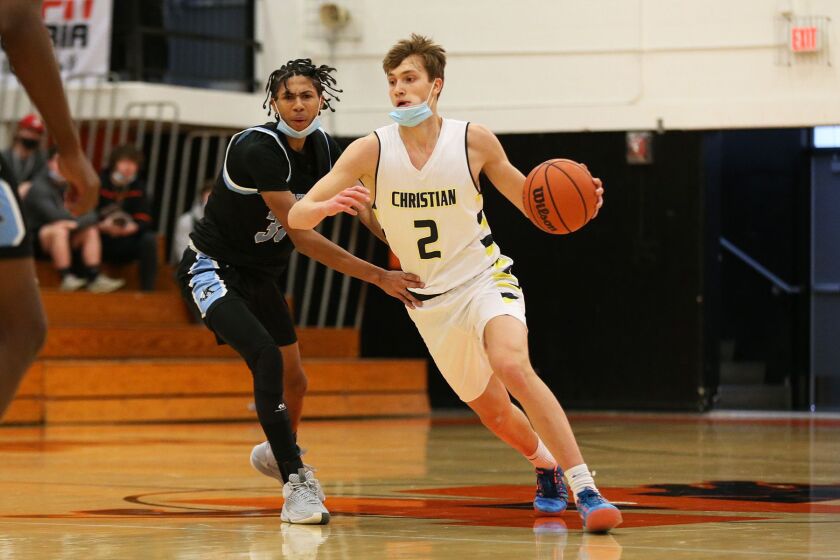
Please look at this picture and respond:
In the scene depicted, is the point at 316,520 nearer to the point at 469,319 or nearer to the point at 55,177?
the point at 469,319

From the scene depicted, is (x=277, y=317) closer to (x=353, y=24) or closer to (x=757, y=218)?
(x=353, y=24)

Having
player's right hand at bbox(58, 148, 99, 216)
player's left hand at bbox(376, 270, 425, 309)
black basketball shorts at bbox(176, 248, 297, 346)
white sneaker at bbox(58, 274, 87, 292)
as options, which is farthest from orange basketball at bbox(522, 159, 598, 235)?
white sneaker at bbox(58, 274, 87, 292)

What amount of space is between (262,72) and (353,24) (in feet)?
3.71

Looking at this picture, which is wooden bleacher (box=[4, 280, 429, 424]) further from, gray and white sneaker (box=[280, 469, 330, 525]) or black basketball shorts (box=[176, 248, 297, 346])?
gray and white sneaker (box=[280, 469, 330, 525])

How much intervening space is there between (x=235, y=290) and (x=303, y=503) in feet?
3.35

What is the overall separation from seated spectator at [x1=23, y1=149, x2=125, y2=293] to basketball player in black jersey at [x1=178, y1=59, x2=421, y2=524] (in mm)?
6864

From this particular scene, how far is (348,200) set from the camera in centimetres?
474

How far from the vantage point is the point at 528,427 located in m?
5.29

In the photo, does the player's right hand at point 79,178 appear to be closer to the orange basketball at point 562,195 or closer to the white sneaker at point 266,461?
the orange basketball at point 562,195

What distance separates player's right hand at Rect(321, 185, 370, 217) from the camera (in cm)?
474

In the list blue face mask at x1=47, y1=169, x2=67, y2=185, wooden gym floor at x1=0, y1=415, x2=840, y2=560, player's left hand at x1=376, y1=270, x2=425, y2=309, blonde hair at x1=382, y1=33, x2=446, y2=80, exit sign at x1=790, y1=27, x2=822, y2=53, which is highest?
exit sign at x1=790, y1=27, x2=822, y2=53

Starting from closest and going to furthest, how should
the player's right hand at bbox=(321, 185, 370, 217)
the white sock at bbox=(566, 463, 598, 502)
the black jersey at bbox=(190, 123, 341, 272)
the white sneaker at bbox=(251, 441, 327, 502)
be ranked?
1. the white sock at bbox=(566, 463, 598, 502)
2. the player's right hand at bbox=(321, 185, 370, 217)
3. the black jersey at bbox=(190, 123, 341, 272)
4. the white sneaker at bbox=(251, 441, 327, 502)

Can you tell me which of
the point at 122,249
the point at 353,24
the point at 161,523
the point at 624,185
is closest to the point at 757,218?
the point at 624,185

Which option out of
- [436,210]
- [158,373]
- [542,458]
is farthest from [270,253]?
[158,373]
